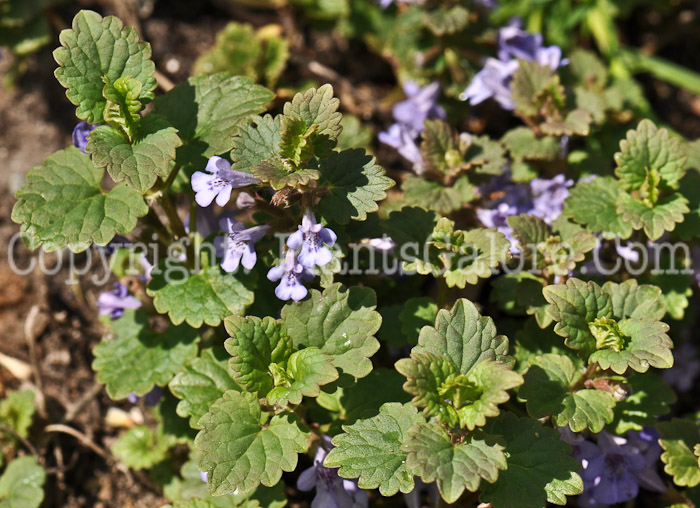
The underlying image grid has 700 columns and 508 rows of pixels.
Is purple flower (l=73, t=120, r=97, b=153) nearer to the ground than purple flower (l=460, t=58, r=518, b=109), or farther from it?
farther from it

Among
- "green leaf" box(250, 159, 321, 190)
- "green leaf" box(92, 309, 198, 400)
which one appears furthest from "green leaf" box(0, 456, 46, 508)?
"green leaf" box(250, 159, 321, 190)

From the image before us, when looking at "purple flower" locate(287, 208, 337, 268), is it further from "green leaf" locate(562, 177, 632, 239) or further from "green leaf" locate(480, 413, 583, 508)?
"green leaf" locate(562, 177, 632, 239)

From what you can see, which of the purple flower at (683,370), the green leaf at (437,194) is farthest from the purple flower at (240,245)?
the purple flower at (683,370)

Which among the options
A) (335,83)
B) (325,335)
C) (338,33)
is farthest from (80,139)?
(338,33)

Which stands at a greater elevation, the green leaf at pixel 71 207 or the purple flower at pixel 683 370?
the green leaf at pixel 71 207

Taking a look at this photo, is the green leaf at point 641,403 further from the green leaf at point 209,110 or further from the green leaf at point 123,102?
the green leaf at point 123,102

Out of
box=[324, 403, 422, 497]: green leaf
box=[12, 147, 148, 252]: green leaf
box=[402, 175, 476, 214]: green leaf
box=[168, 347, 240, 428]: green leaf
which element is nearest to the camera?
box=[324, 403, 422, 497]: green leaf
